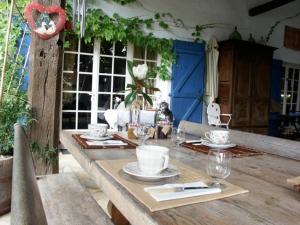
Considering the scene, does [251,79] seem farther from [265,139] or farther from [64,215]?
[64,215]

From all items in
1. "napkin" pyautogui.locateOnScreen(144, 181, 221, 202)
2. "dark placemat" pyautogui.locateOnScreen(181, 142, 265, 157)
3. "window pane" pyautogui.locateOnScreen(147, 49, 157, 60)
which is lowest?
"napkin" pyautogui.locateOnScreen(144, 181, 221, 202)

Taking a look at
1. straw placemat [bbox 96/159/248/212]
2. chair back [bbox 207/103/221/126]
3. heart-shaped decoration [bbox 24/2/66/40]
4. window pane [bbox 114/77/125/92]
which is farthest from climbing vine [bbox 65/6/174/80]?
straw placemat [bbox 96/159/248/212]

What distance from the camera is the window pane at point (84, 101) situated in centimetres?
529

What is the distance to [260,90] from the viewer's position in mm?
6359

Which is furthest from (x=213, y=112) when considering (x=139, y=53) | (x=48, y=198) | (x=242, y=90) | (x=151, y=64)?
(x=48, y=198)

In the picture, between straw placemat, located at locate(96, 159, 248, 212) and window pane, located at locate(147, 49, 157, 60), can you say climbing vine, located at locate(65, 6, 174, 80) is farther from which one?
straw placemat, located at locate(96, 159, 248, 212)

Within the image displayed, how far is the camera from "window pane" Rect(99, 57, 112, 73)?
5404mm

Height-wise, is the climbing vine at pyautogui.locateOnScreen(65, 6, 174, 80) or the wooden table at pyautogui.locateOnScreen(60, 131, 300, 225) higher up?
the climbing vine at pyautogui.locateOnScreen(65, 6, 174, 80)

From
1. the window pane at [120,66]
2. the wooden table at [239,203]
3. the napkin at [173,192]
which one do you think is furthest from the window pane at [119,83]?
the napkin at [173,192]

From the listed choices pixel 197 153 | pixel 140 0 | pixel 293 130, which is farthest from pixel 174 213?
pixel 293 130

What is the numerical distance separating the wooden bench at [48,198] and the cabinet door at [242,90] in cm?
468

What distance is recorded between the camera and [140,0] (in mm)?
5559

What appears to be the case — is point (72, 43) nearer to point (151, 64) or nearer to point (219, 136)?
point (151, 64)

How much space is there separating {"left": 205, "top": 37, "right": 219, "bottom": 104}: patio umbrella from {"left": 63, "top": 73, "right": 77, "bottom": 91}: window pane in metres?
2.69
